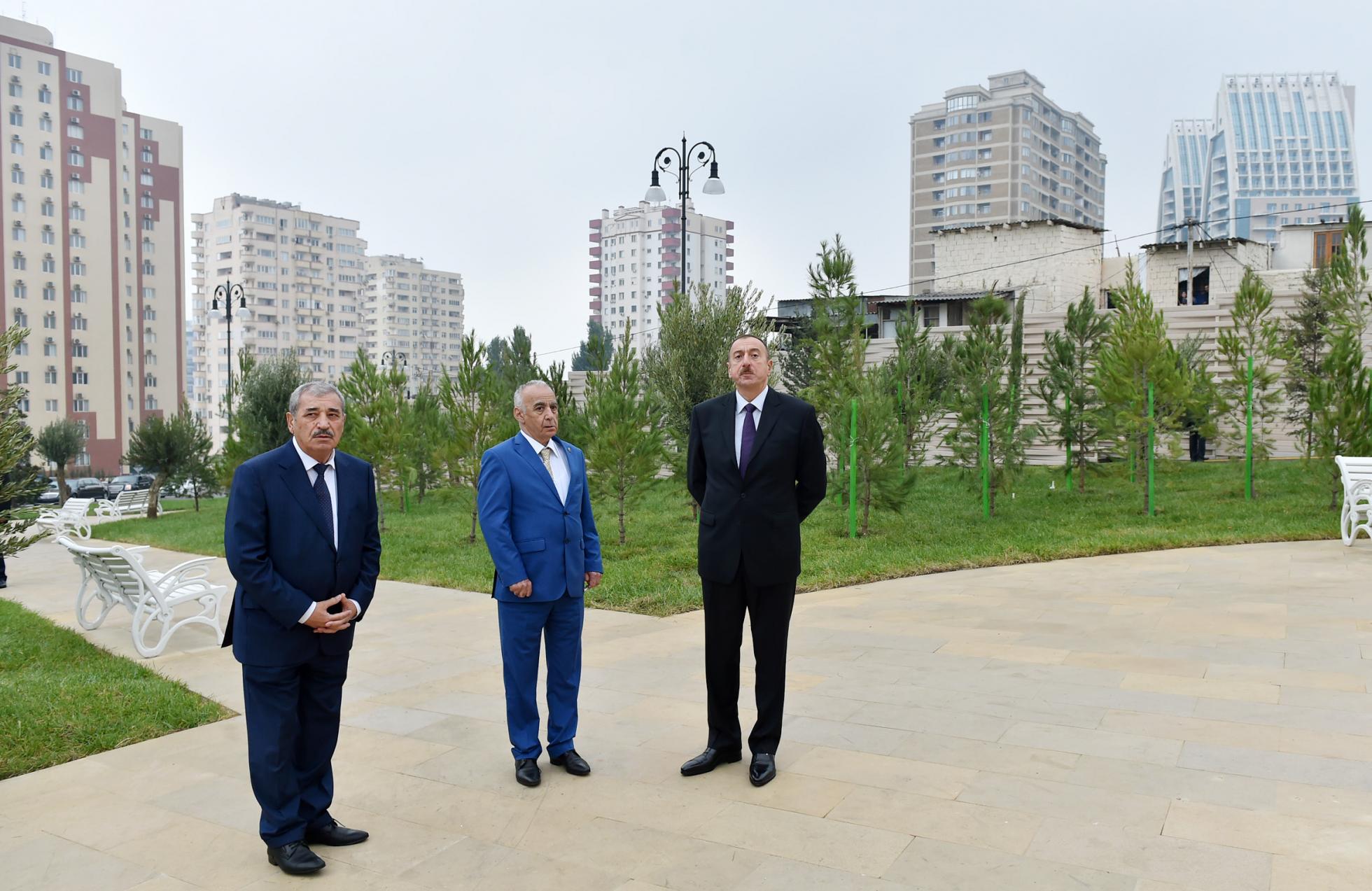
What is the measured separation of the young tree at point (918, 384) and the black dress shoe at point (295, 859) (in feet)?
38.2

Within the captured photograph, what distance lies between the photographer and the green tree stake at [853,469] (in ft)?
45.6

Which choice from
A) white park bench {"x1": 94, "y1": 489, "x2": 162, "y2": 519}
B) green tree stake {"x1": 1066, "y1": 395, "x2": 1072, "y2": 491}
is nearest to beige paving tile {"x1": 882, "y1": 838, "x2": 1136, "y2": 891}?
green tree stake {"x1": 1066, "y1": 395, "x2": 1072, "y2": 491}

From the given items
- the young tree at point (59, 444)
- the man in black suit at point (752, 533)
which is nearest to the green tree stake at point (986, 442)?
the man in black suit at point (752, 533)

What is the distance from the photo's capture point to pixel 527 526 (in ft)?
14.8

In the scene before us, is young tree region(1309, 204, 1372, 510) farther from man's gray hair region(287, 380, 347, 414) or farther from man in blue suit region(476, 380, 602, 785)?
man's gray hair region(287, 380, 347, 414)

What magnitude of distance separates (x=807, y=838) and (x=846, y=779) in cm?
68

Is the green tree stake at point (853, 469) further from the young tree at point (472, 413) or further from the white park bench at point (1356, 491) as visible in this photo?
the white park bench at point (1356, 491)

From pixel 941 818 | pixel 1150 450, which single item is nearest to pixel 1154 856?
pixel 941 818

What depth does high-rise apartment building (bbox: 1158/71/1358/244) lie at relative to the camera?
589 feet

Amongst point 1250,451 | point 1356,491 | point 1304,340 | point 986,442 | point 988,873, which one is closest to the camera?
point 988,873

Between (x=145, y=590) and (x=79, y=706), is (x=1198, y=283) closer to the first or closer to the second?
(x=145, y=590)

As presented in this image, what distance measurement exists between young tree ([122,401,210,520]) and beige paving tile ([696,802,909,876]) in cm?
2429

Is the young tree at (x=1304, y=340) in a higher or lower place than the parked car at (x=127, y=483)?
higher

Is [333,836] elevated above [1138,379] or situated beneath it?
situated beneath
